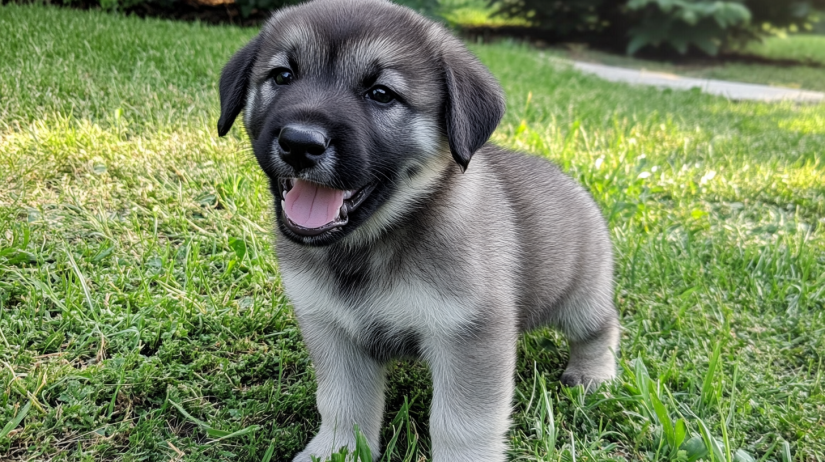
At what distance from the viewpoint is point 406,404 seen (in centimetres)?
239

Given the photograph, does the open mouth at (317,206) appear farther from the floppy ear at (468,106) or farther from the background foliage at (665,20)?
the background foliage at (665,20)

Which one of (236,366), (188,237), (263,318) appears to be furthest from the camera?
(188,237)

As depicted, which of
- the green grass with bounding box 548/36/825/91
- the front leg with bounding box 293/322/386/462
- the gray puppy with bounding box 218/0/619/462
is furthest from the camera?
the green grass with bounding box 548/36/825/91

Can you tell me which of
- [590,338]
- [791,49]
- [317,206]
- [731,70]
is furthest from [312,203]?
[791,49]

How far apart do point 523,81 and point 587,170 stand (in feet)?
10.6

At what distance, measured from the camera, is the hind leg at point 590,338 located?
278cm

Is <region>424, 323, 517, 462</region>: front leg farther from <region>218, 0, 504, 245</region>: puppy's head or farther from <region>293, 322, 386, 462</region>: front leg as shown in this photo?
<region>218, 0, 504, 245</region>: puppy's head

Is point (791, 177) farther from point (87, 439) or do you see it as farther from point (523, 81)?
point (87, 439)

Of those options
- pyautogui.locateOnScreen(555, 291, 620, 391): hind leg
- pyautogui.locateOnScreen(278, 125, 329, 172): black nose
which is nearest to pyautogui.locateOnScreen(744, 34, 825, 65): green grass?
pyautogui.locateOnScreen(555, 291, 620, 391): hind leg

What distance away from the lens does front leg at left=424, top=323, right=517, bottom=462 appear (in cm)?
206

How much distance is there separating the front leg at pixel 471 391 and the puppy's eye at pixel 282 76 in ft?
3.04

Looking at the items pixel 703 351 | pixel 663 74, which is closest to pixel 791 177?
pixel 703 351

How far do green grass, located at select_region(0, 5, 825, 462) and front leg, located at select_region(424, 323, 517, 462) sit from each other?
8.1 inches

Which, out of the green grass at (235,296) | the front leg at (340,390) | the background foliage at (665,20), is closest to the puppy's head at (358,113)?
the front leg at (340,390)
